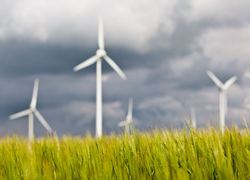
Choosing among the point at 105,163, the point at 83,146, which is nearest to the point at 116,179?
the point at 105,163

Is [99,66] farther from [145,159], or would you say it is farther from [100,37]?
[145,159]

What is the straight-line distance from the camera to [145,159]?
8.23 m

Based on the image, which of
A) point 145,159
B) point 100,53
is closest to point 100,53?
point 100,53

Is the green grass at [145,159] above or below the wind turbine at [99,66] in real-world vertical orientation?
below

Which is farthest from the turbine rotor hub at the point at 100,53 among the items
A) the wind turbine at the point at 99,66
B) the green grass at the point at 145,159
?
the green grass at the point at 145,159

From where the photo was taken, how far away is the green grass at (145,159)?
747cm

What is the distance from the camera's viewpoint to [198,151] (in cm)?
813

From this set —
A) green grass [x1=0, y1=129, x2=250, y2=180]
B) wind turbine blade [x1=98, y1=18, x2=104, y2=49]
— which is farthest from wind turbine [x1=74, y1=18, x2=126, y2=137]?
green grass [x1=0, y1=129, x2=250, y2=180]

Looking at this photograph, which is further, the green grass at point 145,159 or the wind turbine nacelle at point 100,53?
the wind turbine nacelle at point 100,53

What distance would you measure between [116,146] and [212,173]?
2.32 m

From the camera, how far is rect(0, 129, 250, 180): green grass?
7.47 meters

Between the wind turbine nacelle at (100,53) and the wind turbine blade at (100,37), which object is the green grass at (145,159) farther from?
the wind turbine blade at (100,37)

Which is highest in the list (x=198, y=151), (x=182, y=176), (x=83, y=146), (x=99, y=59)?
(x=99, y=59)

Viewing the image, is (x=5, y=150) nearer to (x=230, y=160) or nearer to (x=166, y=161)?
(x=166, y=161)
